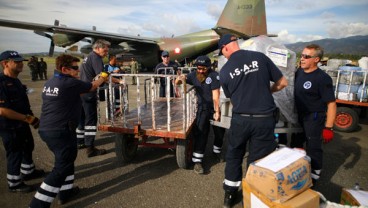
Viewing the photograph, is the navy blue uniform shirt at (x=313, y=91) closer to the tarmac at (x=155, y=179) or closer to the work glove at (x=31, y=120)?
the tarmac at (x=155, y=179)

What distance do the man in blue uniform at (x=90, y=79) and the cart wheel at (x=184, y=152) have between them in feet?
6.10

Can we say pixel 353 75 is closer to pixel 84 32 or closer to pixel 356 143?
pixel 356 143

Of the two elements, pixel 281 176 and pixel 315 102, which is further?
pixel 315 102

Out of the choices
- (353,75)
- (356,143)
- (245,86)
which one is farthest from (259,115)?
(353,75)

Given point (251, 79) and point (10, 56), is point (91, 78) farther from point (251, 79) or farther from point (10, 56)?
point (251, 79)

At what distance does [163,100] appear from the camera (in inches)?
Answer: 241

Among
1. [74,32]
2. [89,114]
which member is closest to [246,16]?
[74,32]

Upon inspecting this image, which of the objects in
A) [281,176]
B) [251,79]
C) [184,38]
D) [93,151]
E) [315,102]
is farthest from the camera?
[184,38]

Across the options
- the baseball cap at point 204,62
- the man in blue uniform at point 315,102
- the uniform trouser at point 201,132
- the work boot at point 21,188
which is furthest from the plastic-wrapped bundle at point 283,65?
the work boot at point 21,188

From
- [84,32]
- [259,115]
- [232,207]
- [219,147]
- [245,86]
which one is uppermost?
[84,32]

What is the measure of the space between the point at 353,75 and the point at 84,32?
1458cm

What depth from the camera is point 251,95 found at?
8.63 feet

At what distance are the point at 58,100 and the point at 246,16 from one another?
16.8 m

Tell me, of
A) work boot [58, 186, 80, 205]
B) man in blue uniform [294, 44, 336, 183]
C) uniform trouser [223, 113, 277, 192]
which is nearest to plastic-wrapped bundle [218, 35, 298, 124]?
man in blue uniform [294, 44, 336, 183]
